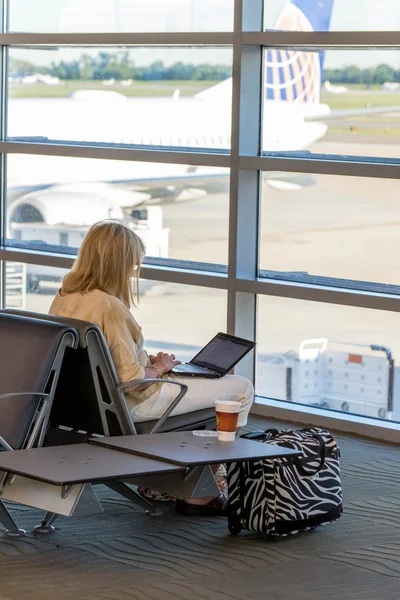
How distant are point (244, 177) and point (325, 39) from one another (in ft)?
3.23

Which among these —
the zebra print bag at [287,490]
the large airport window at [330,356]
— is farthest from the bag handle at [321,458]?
the large airport window at [330,356]

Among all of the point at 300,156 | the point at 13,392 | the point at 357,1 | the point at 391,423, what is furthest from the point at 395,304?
the point at 13,392

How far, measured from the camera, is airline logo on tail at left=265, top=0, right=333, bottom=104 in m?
6.74

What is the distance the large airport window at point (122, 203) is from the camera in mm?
7355

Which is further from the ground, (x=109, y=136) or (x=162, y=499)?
(x=109, y=136)

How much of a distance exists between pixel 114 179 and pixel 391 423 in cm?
264

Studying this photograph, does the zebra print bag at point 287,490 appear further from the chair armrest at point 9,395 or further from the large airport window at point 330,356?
the large airport window at point 330,356

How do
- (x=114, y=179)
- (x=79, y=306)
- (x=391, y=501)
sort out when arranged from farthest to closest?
(x=114, y=179)
(x=391, y=501)
(x=79, y=306)

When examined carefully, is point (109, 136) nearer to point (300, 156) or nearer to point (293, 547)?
point (300, 156)

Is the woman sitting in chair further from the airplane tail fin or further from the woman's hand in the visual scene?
the airplane tail fin

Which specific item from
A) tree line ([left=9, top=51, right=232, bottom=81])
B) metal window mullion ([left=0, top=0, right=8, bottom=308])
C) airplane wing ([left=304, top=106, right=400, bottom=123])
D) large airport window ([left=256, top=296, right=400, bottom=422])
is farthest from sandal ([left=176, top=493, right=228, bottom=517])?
metal window mullion ([left=0, top=0, right=8, bottom=308])

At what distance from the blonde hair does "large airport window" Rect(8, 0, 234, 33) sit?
2765 millimetres

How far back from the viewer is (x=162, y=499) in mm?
5051

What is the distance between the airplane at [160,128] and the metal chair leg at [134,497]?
2804mm
